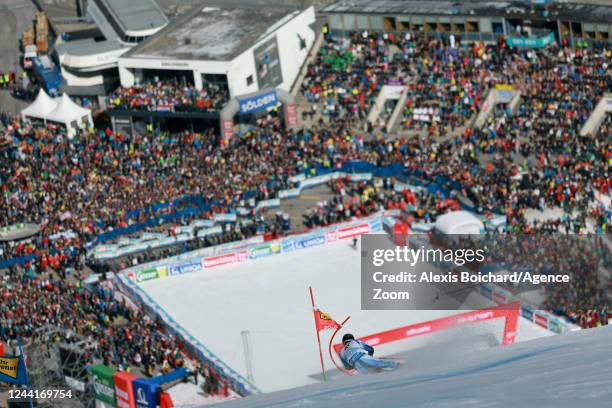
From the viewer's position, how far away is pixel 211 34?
65188 mm

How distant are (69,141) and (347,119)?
12.4 meters

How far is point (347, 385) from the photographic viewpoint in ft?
73.4

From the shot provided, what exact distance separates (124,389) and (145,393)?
855mm

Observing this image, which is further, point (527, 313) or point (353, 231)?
point (353, 231)

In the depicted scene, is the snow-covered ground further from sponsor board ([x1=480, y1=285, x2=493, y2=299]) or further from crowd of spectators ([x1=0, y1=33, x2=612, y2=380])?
crowd of spectators ([x1=0, y1=33, x2=612, y2=380])

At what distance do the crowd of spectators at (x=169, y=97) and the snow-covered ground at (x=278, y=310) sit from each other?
14239 mm

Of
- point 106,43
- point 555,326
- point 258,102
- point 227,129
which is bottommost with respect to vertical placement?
point 555,326

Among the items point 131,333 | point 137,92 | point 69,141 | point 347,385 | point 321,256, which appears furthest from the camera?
point 137,92

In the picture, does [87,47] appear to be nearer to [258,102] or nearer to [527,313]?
[258,102]

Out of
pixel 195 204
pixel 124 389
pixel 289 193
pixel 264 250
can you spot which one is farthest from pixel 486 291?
pixel 195 204

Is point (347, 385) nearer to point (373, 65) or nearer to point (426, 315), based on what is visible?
point (426, 315)

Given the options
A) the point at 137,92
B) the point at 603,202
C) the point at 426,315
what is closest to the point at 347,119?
the point at 137,92

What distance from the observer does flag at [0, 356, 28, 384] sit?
36031mm

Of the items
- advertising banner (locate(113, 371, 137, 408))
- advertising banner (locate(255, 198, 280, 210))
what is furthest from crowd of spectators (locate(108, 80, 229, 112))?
advertising banner (locate(113, 371, 137, 408))
